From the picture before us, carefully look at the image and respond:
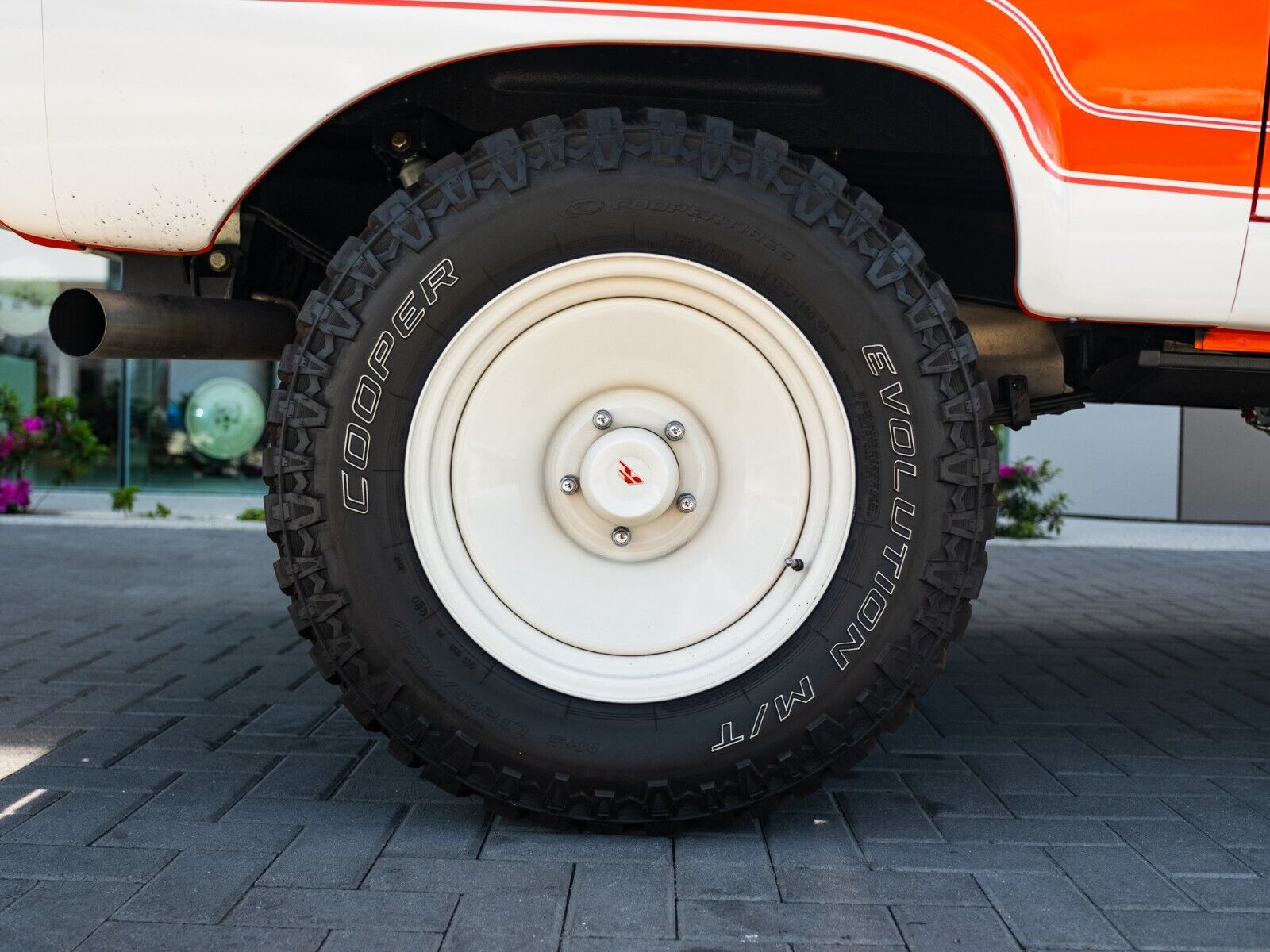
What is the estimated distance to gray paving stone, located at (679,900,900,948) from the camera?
1.46 m

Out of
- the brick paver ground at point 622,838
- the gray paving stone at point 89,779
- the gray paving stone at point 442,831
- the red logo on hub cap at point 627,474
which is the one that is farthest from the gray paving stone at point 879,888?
the gray paving stone at point 89,779

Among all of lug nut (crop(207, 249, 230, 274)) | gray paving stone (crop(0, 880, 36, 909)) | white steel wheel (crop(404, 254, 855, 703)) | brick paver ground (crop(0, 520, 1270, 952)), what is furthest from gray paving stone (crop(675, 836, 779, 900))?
lug nut (crop(207, 249, 230, 274))

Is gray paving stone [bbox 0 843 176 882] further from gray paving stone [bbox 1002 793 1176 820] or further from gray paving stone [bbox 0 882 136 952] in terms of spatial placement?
gray paving stone [bbox 1002 793 1176 820]

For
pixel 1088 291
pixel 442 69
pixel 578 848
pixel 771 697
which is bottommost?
pixel 578 848

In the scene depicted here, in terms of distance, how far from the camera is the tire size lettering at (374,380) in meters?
1.73

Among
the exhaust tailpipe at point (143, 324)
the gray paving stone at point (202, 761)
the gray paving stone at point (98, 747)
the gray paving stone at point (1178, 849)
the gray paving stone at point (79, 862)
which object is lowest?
the gray paving stone at point (1178, 849)

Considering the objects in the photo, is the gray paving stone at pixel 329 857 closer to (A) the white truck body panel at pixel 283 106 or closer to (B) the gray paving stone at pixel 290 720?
(B) the gray paving stone at pixel 290 720

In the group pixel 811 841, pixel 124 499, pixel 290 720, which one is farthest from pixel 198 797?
pixel 124 499

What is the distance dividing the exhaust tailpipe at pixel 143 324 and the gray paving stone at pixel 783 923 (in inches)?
50.4

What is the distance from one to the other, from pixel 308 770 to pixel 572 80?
138cm

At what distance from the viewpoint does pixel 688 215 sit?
173cm

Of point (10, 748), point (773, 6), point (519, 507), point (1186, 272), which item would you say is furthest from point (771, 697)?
point (10, 748)

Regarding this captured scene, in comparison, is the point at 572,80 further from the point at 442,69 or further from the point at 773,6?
the point at 773,6

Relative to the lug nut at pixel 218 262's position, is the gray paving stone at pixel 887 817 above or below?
below
